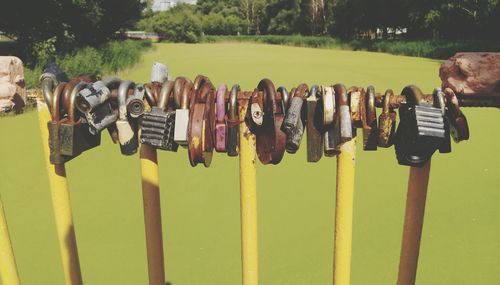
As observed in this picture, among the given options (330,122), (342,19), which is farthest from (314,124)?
(342,19)

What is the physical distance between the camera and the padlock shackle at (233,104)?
0.58 metres

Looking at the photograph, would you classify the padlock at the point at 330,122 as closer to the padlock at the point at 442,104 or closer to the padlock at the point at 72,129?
the padlock at the point at 442,104

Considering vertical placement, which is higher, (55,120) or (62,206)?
(55,120)

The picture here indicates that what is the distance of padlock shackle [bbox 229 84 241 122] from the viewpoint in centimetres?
58

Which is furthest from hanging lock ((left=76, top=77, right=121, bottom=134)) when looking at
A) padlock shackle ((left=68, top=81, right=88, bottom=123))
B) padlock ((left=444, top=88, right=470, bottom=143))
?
padlock ((left=444, top=88, right=470, bottom=143))

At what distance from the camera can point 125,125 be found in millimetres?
597

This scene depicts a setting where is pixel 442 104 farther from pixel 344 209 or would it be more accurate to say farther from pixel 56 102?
pixel 56 102

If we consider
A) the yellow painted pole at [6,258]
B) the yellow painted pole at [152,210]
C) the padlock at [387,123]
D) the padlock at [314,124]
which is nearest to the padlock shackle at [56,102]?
the yellow painted pole at [152,210]

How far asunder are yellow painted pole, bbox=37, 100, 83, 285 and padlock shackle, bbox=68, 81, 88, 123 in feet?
0.14

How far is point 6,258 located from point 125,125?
36cm

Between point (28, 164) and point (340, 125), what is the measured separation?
3228 mm

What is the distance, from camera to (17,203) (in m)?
2.61

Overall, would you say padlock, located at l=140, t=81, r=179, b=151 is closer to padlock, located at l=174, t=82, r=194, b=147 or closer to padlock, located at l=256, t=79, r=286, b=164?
padlock, located at l=174, t=82, r=194, b=147

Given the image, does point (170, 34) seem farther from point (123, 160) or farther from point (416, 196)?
point (416, 196)
